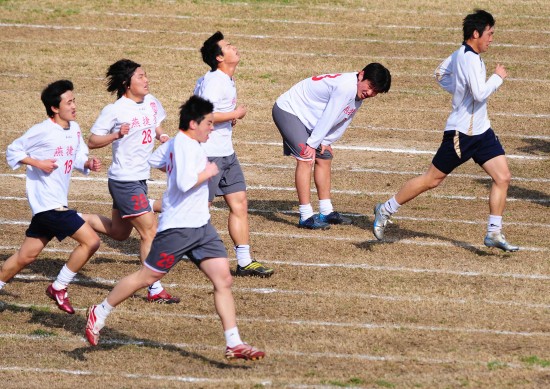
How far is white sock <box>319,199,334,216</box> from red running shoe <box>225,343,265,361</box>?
4488 mm

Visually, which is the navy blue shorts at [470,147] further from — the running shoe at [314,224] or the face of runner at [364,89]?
the running shoe at [314,224]

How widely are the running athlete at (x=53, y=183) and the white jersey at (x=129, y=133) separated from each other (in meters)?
0.42

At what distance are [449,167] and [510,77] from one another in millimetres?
8792

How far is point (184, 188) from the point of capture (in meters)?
7.51

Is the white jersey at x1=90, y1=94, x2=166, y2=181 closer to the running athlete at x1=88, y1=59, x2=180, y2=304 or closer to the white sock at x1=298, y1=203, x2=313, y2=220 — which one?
the running athlete at x1=88, y1=59, x2=180, y2=304

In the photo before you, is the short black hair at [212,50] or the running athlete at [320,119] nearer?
the short black hair at [212,50]

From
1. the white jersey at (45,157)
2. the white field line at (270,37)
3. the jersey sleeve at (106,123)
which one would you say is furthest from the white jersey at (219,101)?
the white field line at (270,37)

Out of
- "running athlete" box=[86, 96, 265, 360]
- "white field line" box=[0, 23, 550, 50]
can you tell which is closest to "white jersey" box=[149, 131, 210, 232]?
"running athlete" box=[86, 96, 265, 360]

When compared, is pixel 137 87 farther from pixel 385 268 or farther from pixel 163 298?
pixel 385 268

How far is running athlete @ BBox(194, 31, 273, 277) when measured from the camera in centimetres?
1005

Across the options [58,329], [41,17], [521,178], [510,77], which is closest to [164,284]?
[58,329]

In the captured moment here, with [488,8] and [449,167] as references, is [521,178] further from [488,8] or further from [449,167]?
[488,8]

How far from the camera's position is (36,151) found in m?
8.89

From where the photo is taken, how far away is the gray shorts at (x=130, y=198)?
9.45 m
